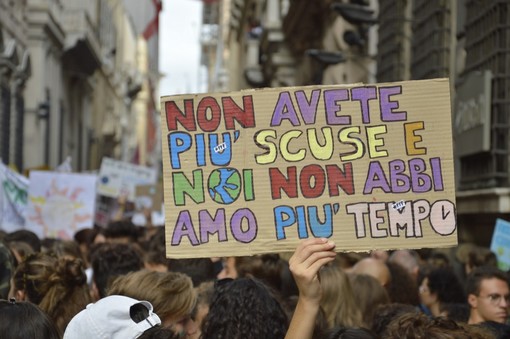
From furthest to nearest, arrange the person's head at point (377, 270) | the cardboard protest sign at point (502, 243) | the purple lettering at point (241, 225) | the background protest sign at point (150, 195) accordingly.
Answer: the background protest sign at point (150, 195) → the cardboard protest sign at point (502, 243) → the person's head at point (377, 270) → the purple lettering at point (241, 225)

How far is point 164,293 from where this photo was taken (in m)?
5.07

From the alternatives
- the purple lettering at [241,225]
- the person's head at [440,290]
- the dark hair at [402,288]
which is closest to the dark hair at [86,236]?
the dark hair at [402,288]

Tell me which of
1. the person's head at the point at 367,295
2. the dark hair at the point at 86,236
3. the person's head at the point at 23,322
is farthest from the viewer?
the dark hair at the point at 86,236

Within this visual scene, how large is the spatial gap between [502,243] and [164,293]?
4.98m

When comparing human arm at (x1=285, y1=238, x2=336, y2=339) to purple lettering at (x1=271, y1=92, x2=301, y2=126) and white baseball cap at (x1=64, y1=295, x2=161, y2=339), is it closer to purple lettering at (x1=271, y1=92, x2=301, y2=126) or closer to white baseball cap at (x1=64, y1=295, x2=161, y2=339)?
white baseball cap at (x1=64, y1=295, x2=161, y2=339)

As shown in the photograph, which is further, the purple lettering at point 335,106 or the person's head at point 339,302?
the person's head at point 339,302

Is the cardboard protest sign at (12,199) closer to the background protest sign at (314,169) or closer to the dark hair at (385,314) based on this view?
the dark hair at (385,314)

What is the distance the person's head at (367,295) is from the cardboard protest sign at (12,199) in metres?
6.74

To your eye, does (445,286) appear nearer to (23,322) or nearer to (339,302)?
(339,302)

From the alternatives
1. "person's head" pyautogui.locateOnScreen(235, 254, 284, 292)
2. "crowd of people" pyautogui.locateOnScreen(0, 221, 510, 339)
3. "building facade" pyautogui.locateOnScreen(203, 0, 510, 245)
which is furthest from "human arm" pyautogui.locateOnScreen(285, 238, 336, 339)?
"building facade" pyautogui.locateOnScreen(203, 0, 510, 245)

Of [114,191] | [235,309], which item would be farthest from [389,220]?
[114,191]

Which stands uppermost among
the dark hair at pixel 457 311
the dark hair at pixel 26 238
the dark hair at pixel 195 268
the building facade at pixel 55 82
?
the building facade at pixel 55 82

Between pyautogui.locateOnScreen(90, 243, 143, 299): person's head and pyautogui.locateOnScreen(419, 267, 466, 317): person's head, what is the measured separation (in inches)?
74.8

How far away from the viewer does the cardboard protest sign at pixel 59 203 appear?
13.7 metres
